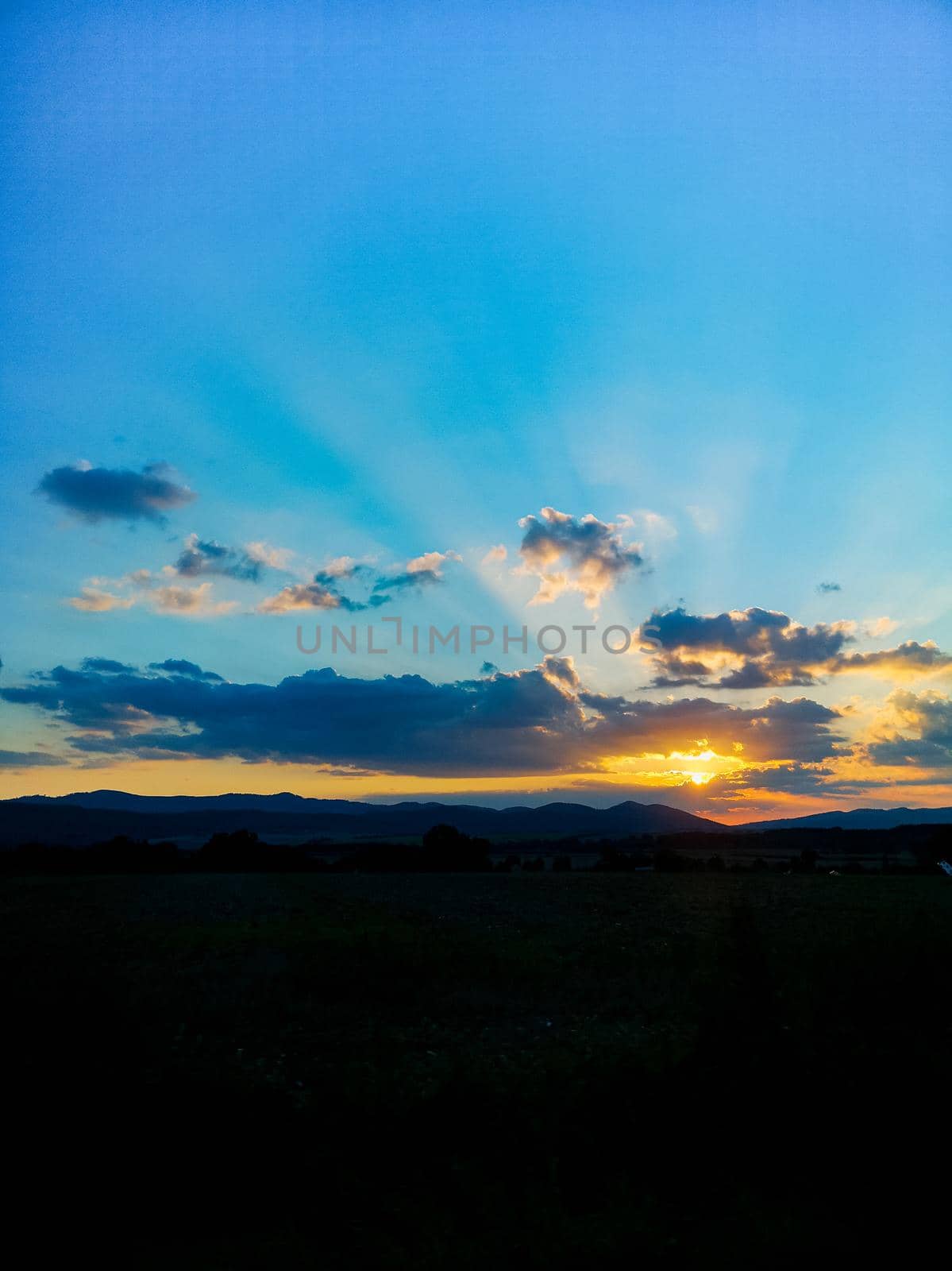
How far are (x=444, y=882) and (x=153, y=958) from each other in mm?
31918

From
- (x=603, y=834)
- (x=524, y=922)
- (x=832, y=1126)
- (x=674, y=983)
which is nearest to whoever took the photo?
(x=832, y=1126)

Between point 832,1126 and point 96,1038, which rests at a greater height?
point 96,1038

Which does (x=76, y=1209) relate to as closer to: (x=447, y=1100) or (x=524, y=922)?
(x=447, y=1100)

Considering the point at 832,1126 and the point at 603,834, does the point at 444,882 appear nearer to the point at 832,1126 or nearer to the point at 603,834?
the point at 832,1126

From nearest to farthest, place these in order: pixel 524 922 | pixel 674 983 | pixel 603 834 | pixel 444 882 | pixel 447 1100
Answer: pixel 447 1100 < pixel 674 983 < pixel 524 922 < pixel 444 882 < pixel 603 834

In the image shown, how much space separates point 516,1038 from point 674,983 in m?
6.95

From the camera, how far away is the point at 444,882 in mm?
55125

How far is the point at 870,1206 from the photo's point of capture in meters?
8.76

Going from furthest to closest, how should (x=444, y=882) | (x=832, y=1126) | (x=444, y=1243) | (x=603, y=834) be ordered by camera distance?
(x=603, y=834) → (x=444, y=882) → (x=832, y=1126) → (x=444, y=1243)

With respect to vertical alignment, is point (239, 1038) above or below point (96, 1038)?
below

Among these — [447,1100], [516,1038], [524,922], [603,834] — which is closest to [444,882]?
[524,922]

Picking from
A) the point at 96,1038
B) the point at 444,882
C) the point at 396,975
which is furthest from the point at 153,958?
the point at 444,882

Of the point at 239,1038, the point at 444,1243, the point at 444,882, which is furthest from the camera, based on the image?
the point at 444,882

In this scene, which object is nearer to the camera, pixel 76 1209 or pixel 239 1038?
pixel 76 1209
